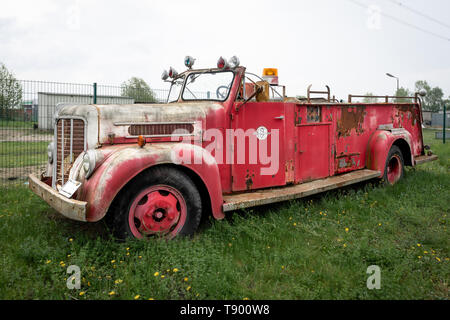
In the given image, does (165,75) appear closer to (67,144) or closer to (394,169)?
(67,144)

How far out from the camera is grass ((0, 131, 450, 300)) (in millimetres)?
2898

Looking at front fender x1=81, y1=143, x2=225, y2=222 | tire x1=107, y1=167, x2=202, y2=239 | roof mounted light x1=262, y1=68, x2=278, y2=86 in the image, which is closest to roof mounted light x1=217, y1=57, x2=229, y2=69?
roof mounted light x1=262, y1=68, x2=278, y2=86

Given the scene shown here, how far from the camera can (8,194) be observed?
5.84 metres

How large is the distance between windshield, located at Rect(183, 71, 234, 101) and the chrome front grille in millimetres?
1579

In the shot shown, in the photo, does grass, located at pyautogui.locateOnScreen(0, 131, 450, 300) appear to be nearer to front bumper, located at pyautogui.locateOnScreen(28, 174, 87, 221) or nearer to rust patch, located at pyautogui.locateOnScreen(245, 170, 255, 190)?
front bumper, located at pyautogui.locateOnScreen(28, 174, 87, 221)

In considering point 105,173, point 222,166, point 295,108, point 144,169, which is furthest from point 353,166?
point 105,173

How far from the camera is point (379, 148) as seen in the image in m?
6.11

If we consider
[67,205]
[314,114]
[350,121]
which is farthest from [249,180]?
[350,121]

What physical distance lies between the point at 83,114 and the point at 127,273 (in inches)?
68.8

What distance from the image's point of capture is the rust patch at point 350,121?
19.1 ft

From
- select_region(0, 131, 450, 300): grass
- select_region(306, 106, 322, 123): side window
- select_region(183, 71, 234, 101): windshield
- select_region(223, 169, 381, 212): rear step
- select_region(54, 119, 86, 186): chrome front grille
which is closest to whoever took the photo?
select_region(0, 131, 450, 300): grass

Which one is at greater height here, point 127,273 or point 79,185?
point 79,185
